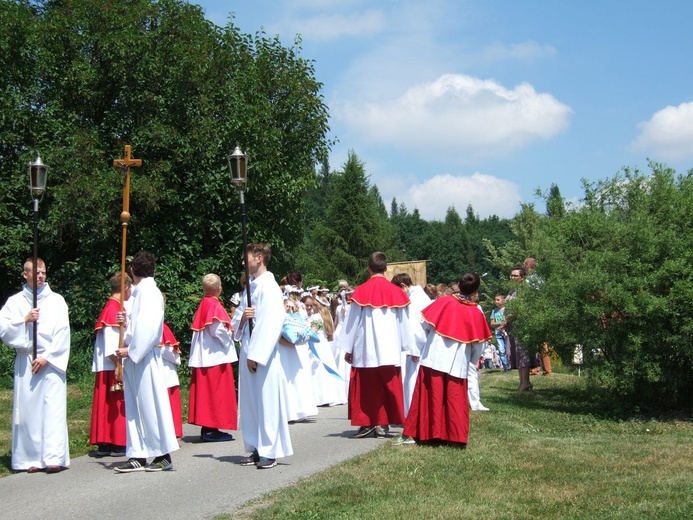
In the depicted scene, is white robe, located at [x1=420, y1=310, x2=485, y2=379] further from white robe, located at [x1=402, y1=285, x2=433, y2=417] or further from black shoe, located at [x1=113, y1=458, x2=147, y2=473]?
black shoe, located at [x1=113, y1=458, x2=147, y2=473]

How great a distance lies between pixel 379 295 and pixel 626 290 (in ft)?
10.5

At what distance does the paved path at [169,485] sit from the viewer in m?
7.20

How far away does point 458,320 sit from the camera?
381 inches

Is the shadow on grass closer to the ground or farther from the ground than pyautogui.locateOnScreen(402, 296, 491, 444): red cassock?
closer to the ground

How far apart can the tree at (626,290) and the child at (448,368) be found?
2467mm

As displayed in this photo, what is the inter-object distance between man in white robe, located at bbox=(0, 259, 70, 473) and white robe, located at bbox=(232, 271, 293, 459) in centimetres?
195

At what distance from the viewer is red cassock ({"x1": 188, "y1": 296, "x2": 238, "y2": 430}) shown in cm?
1110

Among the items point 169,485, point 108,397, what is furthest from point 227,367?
point 169,485

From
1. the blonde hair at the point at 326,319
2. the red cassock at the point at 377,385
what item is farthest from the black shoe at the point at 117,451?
the blonde hair at the point at 326,319

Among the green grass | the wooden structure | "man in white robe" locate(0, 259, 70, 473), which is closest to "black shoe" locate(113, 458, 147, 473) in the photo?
"man in white robe" locate(0, 259, 70, 473)

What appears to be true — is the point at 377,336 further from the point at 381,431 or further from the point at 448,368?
the point at 448,368

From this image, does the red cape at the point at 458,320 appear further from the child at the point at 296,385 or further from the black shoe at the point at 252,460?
the child at the point at 296,385

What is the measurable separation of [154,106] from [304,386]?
8985 millimetres

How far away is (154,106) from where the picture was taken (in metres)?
19.4
